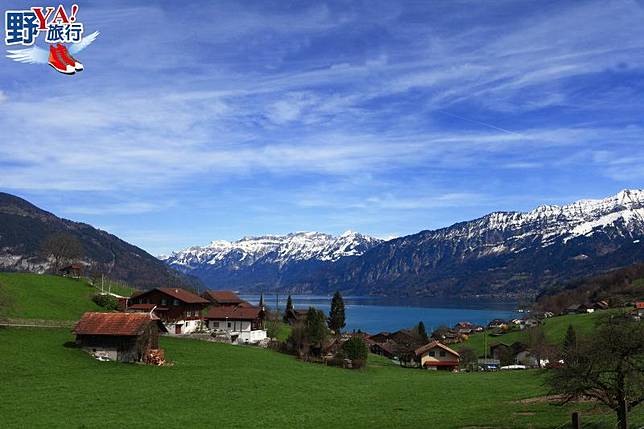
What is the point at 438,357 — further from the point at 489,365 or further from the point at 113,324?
the point at 113,324

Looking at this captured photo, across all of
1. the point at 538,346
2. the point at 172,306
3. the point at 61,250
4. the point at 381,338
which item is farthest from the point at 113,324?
the point at 381,338

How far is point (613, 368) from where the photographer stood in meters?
26.2

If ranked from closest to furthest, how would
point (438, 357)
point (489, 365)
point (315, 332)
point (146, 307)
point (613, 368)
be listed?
point (613, 368) < point (315, 332) < point (146, 307) < point (489, 365) < point (438, 357)

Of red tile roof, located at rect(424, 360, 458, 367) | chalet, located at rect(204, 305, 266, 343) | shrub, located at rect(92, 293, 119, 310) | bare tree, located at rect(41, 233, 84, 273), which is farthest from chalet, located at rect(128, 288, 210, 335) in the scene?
red tile roof, located at rect(424, 360, 458, 367)

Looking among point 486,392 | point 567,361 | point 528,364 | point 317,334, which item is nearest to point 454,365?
point 528,364

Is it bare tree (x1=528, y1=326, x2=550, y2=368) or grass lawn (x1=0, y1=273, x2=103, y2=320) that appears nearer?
grass lawn (x1=0, y1=273, x2=103, y2=320)

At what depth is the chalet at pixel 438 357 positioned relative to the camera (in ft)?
342

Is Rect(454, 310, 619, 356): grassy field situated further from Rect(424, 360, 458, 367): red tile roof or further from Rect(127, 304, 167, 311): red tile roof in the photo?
Rect(127, 304, 167, 311): red tile roof

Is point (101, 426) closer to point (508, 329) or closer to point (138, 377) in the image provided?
point (138, 377)

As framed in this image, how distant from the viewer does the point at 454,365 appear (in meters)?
105

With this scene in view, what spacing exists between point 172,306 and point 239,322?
1134 centimetres

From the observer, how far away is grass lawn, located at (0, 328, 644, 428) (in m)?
34.7

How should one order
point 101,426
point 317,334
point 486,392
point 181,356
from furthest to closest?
1. point 317,334
2. point 181,356
3. point 486,392
4. point 101,426

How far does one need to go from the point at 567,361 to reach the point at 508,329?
140 meters
